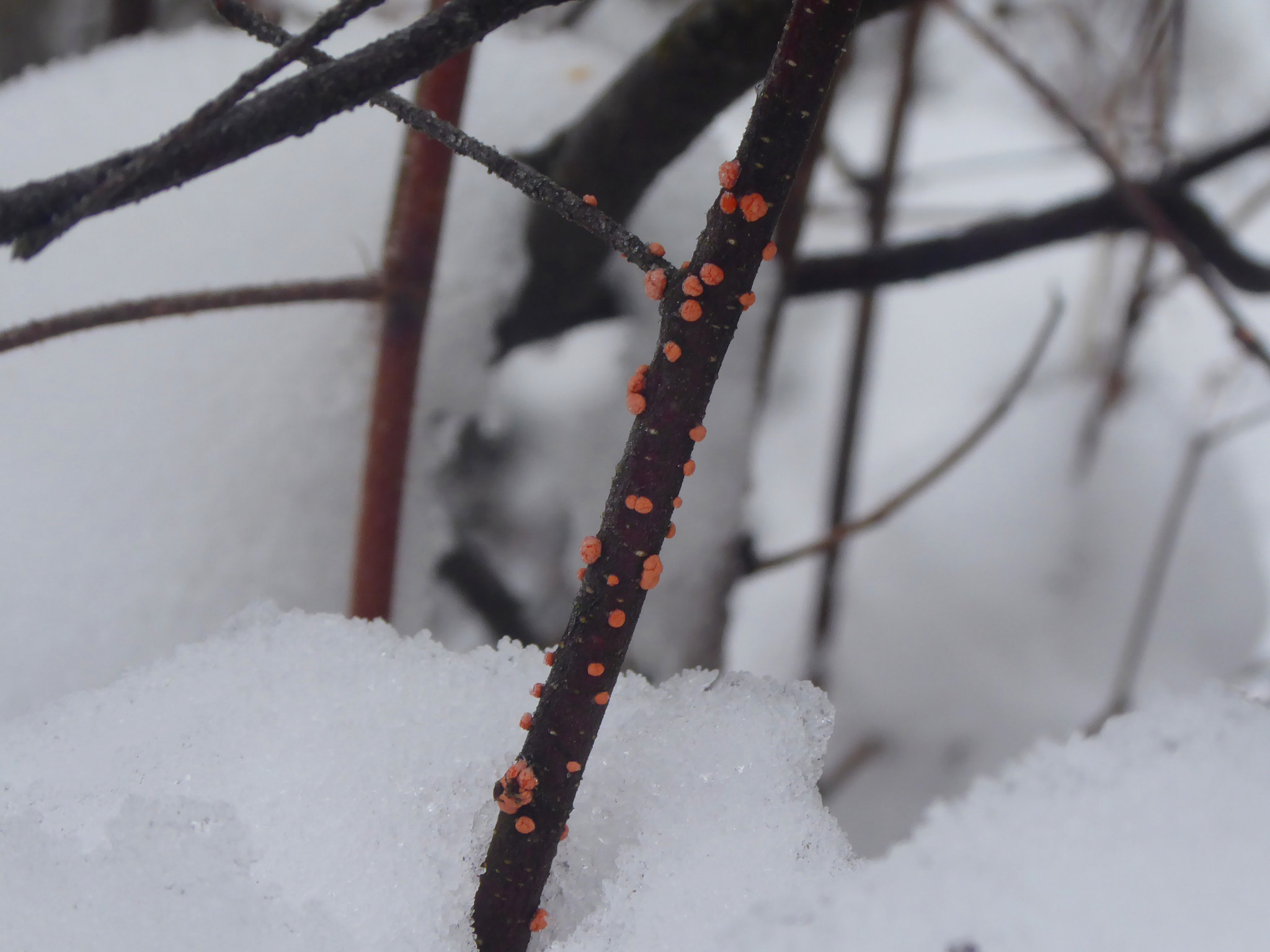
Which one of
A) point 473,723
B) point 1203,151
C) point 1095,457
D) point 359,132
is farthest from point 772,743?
point 1095,457

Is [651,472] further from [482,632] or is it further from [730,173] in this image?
[482,632]

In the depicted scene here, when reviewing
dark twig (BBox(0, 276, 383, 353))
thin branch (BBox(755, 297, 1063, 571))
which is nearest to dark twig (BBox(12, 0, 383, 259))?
dark twig (BBox(0, 276, 383, 353))

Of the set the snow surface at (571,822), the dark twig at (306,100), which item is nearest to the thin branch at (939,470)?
the snow surface at (571,822)

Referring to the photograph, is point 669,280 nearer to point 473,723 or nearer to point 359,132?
point 473,723

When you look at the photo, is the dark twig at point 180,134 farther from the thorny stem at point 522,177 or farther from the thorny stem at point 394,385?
the thorny stem at point 394,385

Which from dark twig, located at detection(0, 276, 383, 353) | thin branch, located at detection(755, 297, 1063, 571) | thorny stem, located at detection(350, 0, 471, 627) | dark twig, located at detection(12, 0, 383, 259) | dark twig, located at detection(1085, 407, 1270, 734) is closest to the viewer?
dark twig, located at detection(12, 0, 383, 259)

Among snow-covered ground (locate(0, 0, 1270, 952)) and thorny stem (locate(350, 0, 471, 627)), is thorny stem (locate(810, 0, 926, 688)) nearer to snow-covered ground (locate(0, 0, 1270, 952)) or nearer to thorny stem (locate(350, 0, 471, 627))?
snow-covered ground (locate(0, 0, 1270, 952))

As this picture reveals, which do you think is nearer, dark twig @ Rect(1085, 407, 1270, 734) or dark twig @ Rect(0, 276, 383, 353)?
dark twig @ Rect(0, 276, 383, 353)

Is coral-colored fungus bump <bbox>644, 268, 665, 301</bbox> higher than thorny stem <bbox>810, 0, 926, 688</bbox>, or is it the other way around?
thorny stem <bbox>810, 0, 926, 688</bbox>

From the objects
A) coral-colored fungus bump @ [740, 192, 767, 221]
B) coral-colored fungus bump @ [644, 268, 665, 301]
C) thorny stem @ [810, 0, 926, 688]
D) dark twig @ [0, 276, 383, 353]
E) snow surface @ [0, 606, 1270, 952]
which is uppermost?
thorny stem @ [810, 0, 926, 688]
